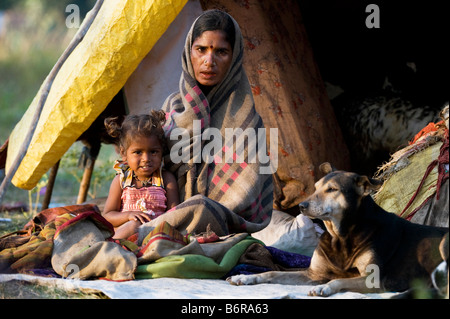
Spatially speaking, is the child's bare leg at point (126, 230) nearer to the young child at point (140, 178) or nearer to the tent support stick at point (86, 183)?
the young child at point (140, 178)

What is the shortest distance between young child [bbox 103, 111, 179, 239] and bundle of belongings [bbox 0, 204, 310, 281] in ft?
1.05

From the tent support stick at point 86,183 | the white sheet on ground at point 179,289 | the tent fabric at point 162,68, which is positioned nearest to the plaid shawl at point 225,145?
the white sheet on ground at point 179,289

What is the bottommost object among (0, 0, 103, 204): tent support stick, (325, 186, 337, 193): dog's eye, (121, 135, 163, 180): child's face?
(325, 186, 337, 193): dog's eye

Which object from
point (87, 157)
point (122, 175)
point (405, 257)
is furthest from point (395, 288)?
point (87, 157)

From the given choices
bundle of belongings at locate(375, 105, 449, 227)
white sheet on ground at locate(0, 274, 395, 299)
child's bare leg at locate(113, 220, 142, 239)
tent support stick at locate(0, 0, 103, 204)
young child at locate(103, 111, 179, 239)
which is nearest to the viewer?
white sheet on ground at locate(0, 274, 395, 299)

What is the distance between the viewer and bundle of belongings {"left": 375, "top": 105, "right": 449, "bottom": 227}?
3.72 meters

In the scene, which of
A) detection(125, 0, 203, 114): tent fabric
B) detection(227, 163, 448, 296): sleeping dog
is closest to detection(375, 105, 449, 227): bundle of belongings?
detection(227, 163, 448, 296): sleeping dog

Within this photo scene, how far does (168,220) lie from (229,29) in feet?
4.42

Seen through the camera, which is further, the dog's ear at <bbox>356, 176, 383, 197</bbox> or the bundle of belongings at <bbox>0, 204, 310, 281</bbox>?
the bundle of belongings at <bbox>0, 204, 310, 281</bbox>

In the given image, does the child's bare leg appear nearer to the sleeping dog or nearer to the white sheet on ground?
the white sheet on ground

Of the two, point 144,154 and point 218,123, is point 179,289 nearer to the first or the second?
point 144,154

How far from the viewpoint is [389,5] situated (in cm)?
704

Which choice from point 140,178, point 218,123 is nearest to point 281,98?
point 218,123

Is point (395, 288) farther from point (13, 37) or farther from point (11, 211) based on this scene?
point (13, 37)
